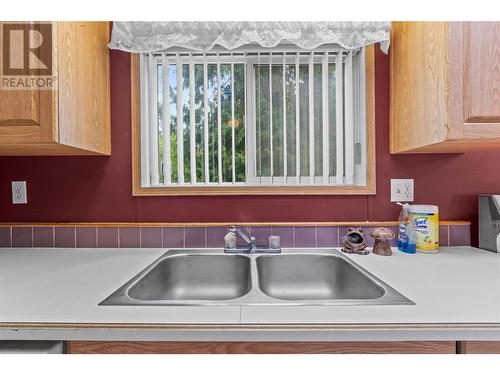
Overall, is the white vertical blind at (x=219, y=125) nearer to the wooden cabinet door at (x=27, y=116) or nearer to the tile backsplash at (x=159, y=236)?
the tile backsplash at (x=159, y=236)

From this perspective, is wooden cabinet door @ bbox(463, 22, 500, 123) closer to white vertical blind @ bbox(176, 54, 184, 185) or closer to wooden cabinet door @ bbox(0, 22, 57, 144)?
white vertical blind @ bbox(176, 54, 184, 185)

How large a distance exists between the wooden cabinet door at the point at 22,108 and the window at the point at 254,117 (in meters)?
0.51

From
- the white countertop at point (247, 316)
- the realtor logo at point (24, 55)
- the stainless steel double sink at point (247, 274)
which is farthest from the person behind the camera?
the stainless steel double sink at point (247, 274)

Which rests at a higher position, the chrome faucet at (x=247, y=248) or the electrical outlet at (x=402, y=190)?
the electrical outlet at (x=402, y=190)

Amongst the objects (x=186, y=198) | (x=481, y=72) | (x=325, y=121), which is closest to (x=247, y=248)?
(x=186, y=198)

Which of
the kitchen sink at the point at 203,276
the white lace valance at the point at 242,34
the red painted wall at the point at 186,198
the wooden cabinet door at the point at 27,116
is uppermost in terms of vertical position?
the white lace valance at the point at 242,34

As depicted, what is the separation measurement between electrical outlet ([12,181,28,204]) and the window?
59 cm

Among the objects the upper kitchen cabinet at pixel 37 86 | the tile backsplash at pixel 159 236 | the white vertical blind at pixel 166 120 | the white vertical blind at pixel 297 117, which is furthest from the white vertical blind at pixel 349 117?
the upper kitchen cabinet at pixel 37 86

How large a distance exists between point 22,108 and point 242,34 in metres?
0.94

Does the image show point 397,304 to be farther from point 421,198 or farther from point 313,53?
point 313,53

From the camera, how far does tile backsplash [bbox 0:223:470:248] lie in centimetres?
150

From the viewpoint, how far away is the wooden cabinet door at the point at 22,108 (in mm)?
1056

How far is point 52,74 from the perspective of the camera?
108cm

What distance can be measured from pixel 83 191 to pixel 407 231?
1.58 meters
